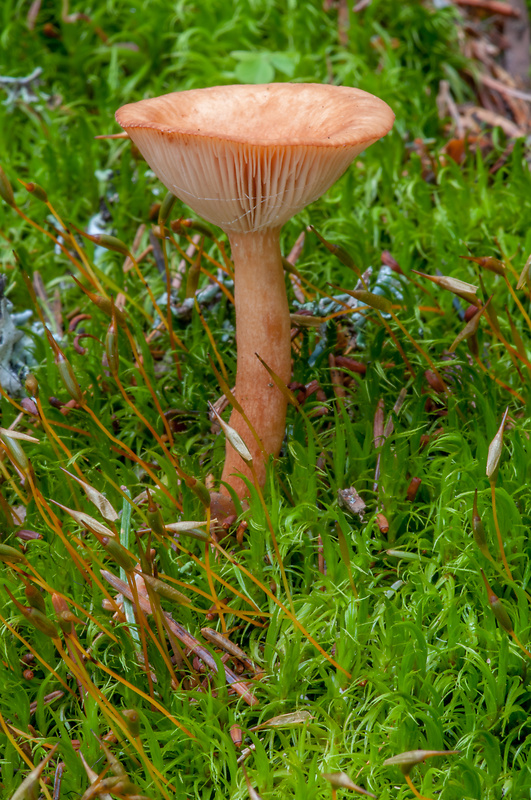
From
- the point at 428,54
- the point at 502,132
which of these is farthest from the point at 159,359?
the point at 428,54

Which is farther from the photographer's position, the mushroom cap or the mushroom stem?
the mushroom stem

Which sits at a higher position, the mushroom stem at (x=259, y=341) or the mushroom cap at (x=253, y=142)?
the mushroom cap at (x=253, y=142)

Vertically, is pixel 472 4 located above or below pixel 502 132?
above

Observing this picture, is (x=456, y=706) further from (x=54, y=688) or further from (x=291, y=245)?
(x=291, y=245)

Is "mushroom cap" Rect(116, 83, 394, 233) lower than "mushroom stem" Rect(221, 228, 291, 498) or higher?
higher

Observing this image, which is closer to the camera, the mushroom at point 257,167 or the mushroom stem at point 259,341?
the mushroom at point 257,167

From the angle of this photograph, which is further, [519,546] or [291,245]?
[291,245]

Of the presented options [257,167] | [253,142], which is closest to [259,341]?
[257,167]

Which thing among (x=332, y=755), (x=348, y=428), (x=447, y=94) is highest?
(x=447, y=94)
